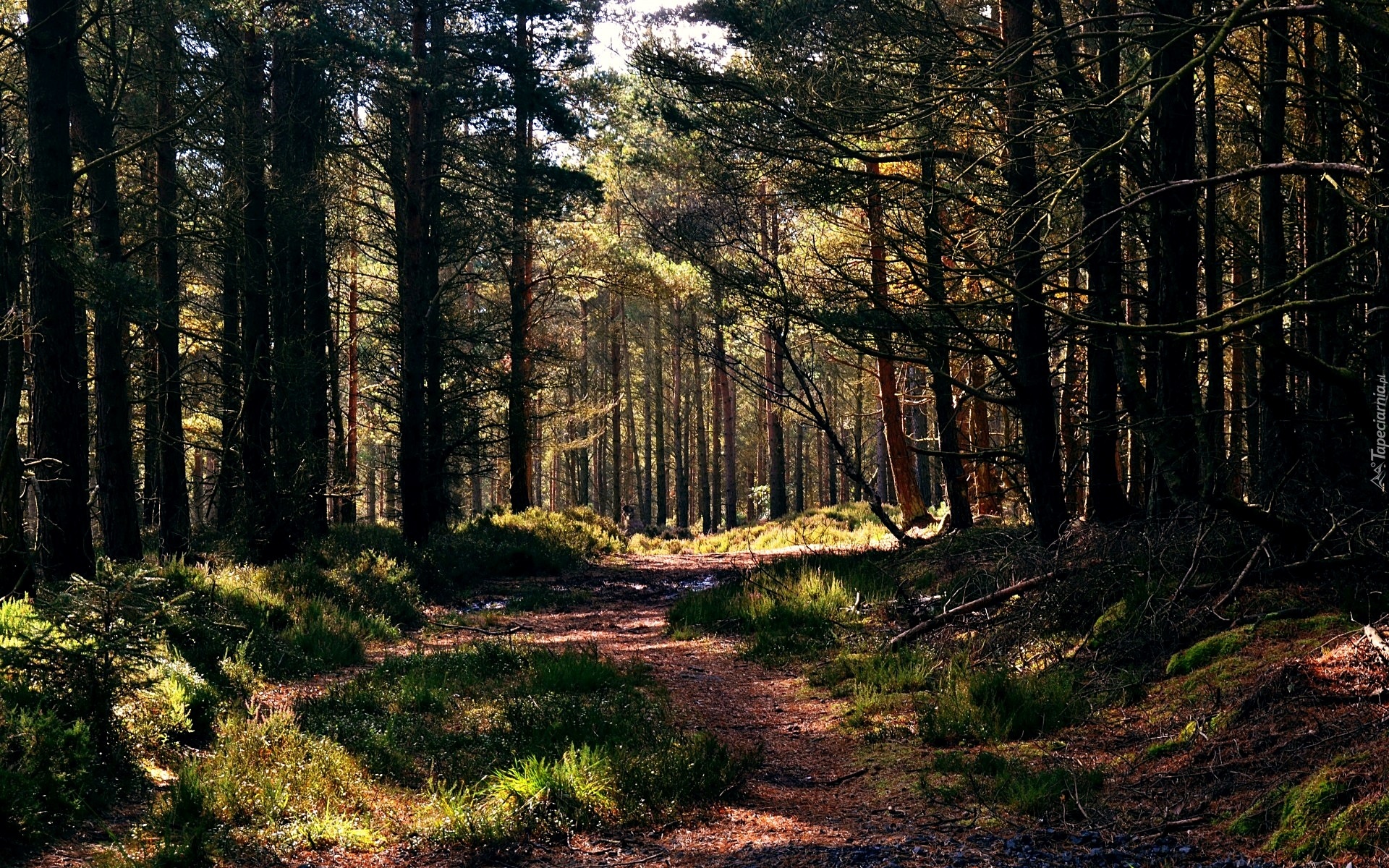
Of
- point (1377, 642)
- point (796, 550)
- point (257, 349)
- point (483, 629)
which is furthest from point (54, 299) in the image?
point (796, 550)

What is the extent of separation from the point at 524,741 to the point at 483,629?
5431 millimetres

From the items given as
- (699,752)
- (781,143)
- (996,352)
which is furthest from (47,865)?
(781,143)

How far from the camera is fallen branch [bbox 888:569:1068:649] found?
303 inches

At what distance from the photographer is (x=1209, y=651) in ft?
19.6

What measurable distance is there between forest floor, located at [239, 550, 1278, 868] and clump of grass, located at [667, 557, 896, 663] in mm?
572

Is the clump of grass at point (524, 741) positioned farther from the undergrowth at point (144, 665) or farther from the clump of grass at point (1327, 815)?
the clump of grass at point (1327, 815)

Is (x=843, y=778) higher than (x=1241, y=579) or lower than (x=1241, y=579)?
lower

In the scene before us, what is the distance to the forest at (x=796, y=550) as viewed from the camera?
15.5ft

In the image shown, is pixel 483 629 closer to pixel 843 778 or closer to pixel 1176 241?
pixel 843 778

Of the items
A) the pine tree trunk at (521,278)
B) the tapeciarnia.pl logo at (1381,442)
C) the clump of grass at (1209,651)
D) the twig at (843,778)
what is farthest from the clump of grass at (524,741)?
the pine tree trunk at (521,278)

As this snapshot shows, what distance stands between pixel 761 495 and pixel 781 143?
31.9 m

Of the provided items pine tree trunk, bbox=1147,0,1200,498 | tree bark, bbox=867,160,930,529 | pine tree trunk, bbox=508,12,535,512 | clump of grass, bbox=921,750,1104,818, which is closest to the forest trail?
clump of grass, bbox=921,750,1104,818

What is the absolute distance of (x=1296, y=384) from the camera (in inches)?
397

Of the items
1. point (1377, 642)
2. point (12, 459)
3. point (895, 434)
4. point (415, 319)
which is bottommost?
point (1377, 642)
